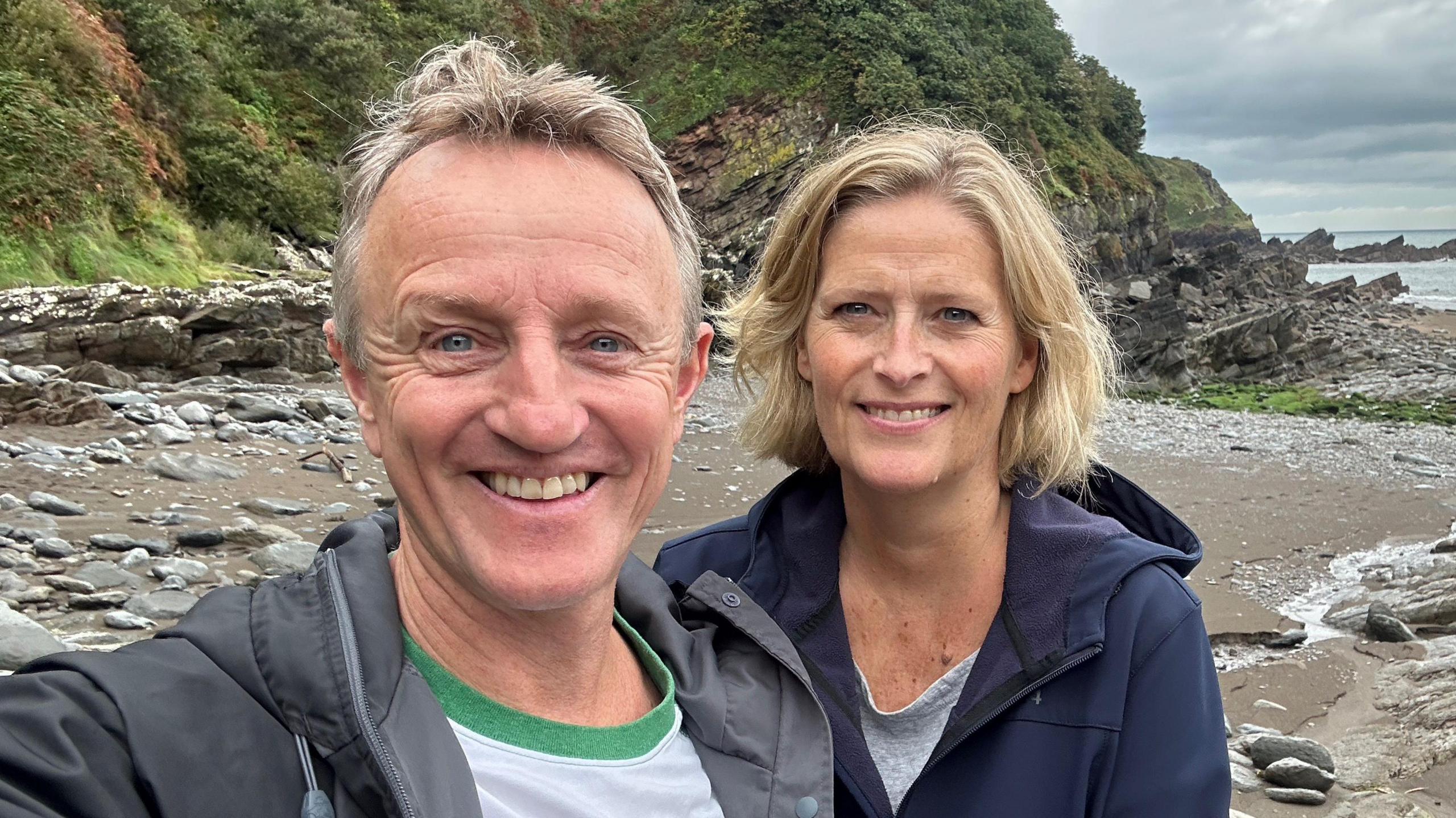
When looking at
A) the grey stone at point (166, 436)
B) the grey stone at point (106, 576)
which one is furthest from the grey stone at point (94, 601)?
the grey stone at point (166, 436)

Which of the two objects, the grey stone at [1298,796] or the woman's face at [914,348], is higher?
the woman's face at [914,348]

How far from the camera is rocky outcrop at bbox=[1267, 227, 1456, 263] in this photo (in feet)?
379

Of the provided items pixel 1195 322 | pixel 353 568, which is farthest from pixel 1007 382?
pixel 1195 322

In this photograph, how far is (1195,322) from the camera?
107 ft

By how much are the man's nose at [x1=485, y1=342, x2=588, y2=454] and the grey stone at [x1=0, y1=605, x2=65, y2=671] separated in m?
3.24

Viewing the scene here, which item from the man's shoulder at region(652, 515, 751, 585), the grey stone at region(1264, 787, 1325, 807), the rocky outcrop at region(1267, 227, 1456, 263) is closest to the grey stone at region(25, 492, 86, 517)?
the man's shoulder at region(652, 515, 751, 585)

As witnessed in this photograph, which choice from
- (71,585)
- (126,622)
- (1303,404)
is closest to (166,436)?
(71,585)

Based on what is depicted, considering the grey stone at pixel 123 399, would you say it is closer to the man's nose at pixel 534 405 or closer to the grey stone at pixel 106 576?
the grey stone at pixel 106 576

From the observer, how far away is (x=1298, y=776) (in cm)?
527

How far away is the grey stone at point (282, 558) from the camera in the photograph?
602 centimetres

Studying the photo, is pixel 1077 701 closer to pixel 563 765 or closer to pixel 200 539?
pixel 563 765

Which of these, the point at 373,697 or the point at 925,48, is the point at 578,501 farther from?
the point at 925,48

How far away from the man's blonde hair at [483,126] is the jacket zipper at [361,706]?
1.73ft

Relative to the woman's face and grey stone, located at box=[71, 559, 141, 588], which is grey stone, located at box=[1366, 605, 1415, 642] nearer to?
the woman's face
